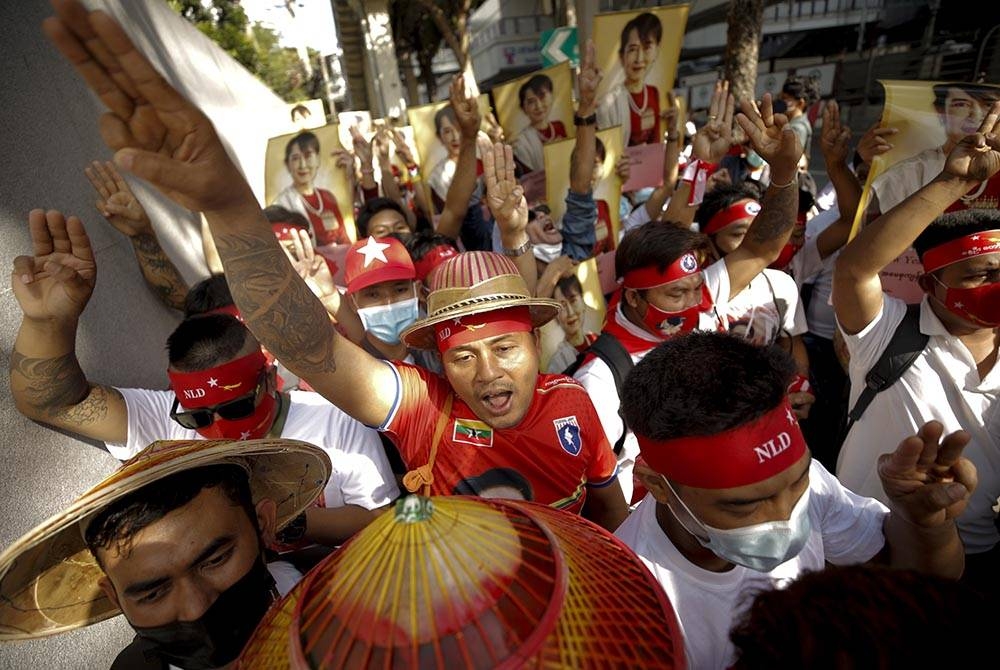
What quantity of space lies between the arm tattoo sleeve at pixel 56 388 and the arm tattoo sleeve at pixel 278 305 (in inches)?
44.4

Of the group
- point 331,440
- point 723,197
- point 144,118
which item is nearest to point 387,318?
point 331,440

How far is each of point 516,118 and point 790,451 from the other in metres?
4.38

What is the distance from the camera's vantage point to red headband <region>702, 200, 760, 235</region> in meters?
3.68

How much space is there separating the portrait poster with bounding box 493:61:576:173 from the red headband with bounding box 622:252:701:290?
238cm

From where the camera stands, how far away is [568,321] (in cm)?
340

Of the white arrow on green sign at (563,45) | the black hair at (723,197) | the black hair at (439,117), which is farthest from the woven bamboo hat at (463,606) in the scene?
the white arrow on green sign at (563,45)

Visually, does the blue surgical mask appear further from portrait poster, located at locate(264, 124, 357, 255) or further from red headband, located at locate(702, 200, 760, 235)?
red headband, located at locate(702, 200, 760, 235)

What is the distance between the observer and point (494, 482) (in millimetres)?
1990

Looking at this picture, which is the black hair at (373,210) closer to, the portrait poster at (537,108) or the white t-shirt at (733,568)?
the portrait poster at (537,108)

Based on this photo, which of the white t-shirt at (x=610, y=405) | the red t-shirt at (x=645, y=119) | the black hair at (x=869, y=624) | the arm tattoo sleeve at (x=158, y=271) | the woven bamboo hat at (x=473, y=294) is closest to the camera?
the black hair at (x=869, y=624)

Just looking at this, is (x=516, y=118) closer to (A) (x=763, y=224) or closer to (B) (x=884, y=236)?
(A) (x=763, y=224)

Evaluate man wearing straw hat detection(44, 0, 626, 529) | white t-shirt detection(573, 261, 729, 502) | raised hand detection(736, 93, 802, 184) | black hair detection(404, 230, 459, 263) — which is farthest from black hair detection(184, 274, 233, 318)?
raised hand detection(736, 93, 802, 184)

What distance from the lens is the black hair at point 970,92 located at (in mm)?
2174

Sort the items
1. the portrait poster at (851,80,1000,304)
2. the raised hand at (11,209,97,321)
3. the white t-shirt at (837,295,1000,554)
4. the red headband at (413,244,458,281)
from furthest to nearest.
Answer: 1. the red headband at (413,244,458,281)
2. the portrait poster at (851,80,1000,304)
3. the white t-shirt at (837,295,1000,554)
4. the raised hand at (11,209,97,321)
